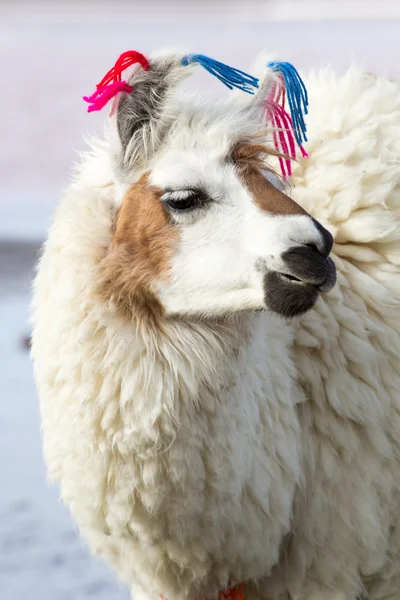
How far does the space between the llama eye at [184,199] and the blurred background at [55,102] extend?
5.28ft

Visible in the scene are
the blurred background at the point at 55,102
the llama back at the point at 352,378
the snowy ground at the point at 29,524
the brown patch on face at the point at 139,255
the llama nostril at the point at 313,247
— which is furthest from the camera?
the blurred background at the point at 55,102

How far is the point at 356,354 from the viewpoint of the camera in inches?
70.4

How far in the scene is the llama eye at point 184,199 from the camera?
146cm

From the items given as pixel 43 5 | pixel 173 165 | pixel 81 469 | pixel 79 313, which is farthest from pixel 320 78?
pixel 43 5

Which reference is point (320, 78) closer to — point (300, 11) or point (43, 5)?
point (300, 11)

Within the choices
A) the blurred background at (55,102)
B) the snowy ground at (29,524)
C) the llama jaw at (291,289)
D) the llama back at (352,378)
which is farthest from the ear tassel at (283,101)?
the snowy ground at (29,524)

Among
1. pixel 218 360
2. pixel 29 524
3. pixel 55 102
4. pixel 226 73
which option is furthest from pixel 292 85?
pixel 55 102

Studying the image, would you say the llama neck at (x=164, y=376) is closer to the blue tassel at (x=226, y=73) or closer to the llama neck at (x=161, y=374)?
the llama neck at (x=161, y=374)

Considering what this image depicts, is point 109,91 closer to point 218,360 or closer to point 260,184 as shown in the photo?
point 260,184

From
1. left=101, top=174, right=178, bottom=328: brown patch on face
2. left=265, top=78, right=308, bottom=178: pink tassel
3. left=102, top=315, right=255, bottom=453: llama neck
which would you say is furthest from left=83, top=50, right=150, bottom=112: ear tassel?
left=102, top=315, right=255, bottom=453: llama neck

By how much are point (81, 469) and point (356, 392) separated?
0.59 m

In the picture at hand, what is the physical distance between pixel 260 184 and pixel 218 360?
32cm

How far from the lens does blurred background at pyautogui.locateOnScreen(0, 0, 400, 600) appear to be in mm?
2871

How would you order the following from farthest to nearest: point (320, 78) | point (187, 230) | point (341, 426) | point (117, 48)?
1. point (117, 48)
2. point (320, 78)
3. point (341, 426)
4. point (187, 230)
